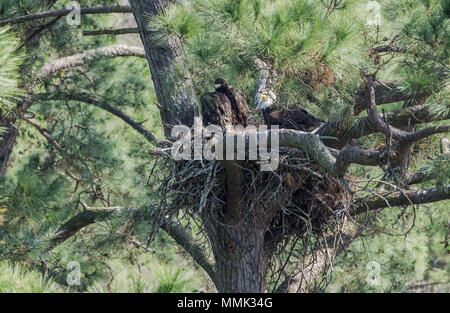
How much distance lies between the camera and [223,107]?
13.8ft

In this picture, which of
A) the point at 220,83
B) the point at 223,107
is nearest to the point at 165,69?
the point at 220,83

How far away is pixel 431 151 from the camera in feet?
17.1

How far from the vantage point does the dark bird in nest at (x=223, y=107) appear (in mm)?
4223

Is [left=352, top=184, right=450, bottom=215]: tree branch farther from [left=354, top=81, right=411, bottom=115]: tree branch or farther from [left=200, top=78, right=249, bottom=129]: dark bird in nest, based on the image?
[left=200, top=78, right=249, bottom=129]: dark bird in nest

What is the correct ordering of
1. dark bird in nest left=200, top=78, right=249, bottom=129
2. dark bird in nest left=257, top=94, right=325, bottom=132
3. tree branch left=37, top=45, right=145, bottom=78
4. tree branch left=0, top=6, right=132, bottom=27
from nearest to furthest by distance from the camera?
dark bird in nest left=200, top=78, right=249, bottom=129
dark bird in nest left=257, top=94, right=325, bottom=132
tree branch left=0, top=6, right=132, bottom=27
tree branch left=37, top=45, right=145, bottom=78

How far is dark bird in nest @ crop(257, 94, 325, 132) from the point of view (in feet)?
14.3

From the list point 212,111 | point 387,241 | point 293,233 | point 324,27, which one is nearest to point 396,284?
point 387,241

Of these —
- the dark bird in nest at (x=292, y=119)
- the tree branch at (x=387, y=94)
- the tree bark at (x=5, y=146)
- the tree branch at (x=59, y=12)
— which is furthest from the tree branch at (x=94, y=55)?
the tree branch at (x=387, y=94)

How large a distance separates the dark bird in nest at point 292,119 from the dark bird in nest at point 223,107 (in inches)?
6.4

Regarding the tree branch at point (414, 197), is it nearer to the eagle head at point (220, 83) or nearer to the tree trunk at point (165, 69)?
the eagle head at point (220, 83)

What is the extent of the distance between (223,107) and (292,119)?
19.2 inches

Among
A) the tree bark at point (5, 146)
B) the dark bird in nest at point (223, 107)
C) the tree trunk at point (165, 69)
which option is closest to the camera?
the dark bird in nest at point (223, 107)

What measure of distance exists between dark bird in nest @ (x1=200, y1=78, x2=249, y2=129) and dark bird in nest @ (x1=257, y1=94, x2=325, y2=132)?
16 centimetres

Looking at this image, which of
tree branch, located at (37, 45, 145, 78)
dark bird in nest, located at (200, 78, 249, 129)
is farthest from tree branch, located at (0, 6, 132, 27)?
dark bird in nest, located at (200, 78, 249, 129)
